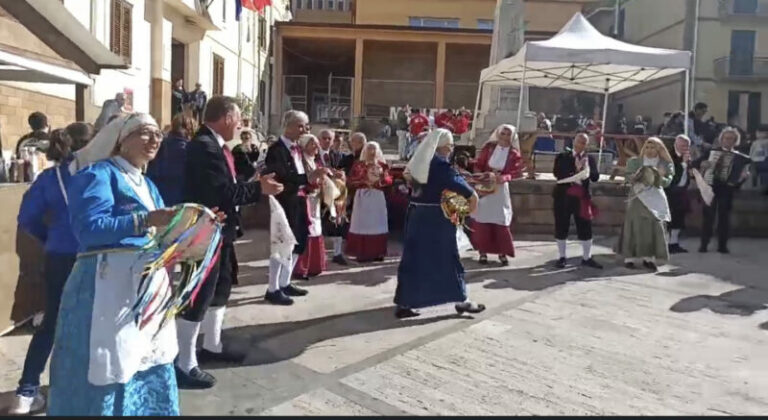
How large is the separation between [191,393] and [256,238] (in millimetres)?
6520

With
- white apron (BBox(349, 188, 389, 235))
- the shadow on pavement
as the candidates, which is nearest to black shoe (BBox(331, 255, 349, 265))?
white apron (BBox(349, 188, 389, 235))

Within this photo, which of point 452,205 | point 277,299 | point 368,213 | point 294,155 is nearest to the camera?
point 452,205

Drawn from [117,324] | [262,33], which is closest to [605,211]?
[117,324]

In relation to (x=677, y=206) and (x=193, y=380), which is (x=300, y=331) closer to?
(x=193, y=380)

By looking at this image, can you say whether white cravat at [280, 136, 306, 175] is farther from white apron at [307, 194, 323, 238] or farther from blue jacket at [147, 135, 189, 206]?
blue jacket at [147, 135, 189, 206]

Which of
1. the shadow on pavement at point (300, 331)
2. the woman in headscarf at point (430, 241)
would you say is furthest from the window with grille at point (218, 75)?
the woman in headscarf at point (430, 241)

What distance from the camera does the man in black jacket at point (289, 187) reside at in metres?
6.38

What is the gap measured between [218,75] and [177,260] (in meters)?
20.5

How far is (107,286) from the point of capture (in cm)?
302

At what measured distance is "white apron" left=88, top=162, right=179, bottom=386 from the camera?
297 cm

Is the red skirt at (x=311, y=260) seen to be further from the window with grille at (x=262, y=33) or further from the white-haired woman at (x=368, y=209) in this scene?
the window with grille at (x=262, y=33)

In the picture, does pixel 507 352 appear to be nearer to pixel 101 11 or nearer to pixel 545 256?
pixel 545 256

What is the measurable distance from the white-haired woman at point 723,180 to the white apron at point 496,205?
340cm

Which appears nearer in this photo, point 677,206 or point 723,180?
point 723,180
